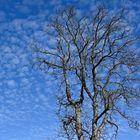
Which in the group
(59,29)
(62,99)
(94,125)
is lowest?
(94,125)

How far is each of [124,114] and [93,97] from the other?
2226mm

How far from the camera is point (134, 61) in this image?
35.1m

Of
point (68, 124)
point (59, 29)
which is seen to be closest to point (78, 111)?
point (68, 124)

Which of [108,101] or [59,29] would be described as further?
[59,29]

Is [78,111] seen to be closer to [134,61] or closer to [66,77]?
[66,77]

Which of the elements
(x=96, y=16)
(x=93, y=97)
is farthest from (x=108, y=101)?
(x=96, y=16)

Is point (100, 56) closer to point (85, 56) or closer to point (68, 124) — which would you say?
point (85, 56)

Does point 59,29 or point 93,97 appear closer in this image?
point 93,97

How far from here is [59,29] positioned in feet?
119

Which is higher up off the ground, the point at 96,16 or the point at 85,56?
the point at 96,16

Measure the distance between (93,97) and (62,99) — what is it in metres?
2.22

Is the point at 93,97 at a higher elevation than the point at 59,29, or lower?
lower

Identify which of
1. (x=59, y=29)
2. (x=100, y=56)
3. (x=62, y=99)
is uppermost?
(x=59, y=29)

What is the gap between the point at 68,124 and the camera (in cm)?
3456
